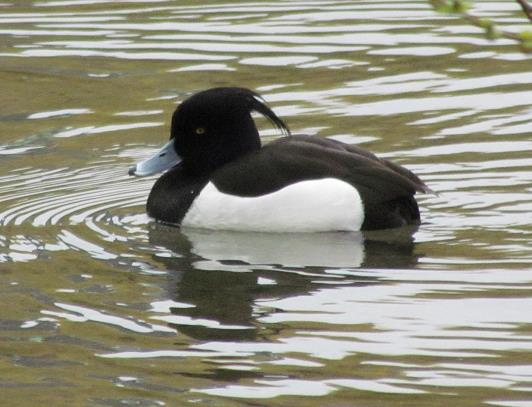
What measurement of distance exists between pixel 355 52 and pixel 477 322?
21.7 feet

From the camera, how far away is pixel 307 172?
798 cm

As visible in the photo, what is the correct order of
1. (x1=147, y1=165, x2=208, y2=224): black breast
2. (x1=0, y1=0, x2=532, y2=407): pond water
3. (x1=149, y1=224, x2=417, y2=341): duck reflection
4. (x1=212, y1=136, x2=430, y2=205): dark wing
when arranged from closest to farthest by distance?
1. (x1=0, y1=0, x2=532, y2=407): pond water
2. (x1=149, y1=224, x2=417, y2=341): duck reflection
3. (x1=212, y1=136, x2=430, y2=205): dark wing
4. (x1=147, y1=165, x2=208, y2=224): black breast

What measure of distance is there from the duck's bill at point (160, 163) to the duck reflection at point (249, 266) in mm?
327

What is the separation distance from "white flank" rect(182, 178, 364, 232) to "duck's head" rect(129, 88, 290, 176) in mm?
316

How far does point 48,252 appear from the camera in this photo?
25.5 feet

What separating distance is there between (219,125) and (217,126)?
13mm

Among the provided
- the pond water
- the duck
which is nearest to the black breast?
the duck

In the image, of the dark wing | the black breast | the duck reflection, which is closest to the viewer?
the duck reflection

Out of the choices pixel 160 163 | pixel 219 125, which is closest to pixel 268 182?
pixel 219 125

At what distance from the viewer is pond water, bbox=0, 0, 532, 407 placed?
562 centimetres

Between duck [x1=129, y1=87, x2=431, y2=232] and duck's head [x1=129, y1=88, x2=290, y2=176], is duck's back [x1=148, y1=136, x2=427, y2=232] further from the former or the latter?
duck's head [x1=129, y1=88, x2=290, y2=176]

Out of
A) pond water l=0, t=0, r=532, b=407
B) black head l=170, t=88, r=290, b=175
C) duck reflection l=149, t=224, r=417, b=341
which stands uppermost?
black head l=170, t=88, r=290, b=175

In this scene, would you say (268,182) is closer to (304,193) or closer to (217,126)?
(304,193)

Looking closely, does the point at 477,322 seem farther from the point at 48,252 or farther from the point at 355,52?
the point at 355,52
